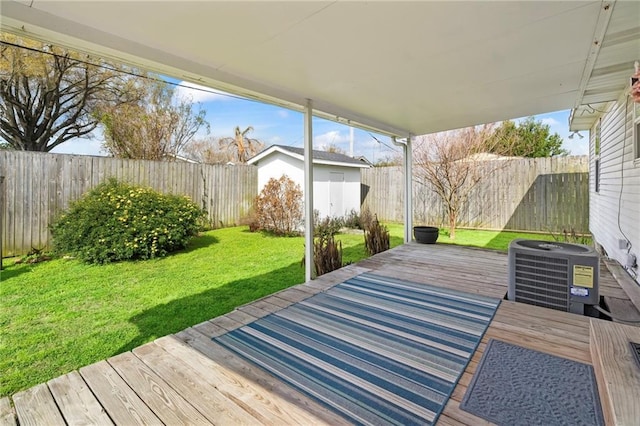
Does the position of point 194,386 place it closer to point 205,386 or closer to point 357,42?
point 205,386

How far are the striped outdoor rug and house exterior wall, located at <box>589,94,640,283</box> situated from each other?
A: 216cm

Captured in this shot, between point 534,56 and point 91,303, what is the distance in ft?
17.3

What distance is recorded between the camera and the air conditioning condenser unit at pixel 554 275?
8.45 feet

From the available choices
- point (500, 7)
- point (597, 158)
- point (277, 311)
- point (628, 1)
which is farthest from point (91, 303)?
point (597, 158)

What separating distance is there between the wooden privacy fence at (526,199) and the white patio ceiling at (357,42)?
15.2ft

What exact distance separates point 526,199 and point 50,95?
14.2 meters

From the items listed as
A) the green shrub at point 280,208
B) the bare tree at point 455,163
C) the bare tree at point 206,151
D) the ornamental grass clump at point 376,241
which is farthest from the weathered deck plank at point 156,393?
the bare tree at point 206,151

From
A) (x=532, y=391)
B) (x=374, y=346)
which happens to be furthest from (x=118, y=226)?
(x=532, y=391)

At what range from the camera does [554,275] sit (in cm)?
275

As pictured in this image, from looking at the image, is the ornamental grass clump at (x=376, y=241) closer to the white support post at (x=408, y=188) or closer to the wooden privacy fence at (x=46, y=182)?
the white support post at (x=408, y=188)

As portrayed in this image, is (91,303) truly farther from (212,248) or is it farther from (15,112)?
(15,112)

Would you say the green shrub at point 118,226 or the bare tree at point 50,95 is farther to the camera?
the bare tree at point 50,95

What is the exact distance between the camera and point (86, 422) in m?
1.52

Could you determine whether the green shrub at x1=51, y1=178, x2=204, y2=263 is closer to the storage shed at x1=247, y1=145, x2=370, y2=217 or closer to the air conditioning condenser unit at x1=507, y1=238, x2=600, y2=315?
the storage shed at x1=247, y1=145, x2=370, y2=217
